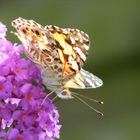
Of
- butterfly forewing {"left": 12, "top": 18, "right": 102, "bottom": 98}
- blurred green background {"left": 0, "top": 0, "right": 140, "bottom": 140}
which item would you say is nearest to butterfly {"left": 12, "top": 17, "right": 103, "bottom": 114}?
butterfly forewing {"left": 12, "top": 18, "right": 102, "bottom": 98}

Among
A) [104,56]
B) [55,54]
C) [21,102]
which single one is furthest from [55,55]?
[104,56]

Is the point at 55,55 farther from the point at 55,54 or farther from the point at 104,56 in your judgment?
the point at 104,56

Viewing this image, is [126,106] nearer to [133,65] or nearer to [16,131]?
[133,65]

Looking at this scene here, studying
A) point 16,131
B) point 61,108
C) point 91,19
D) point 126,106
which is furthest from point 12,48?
point 91,19

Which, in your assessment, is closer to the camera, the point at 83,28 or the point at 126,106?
the point at 126,106

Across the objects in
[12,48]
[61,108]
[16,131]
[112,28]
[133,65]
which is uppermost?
[112,28]

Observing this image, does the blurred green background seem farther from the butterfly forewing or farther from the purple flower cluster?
the purple flower cluster

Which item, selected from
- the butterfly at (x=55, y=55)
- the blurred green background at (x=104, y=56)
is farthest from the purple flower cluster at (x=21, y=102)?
the blurred green background at (x=104, y=56)
